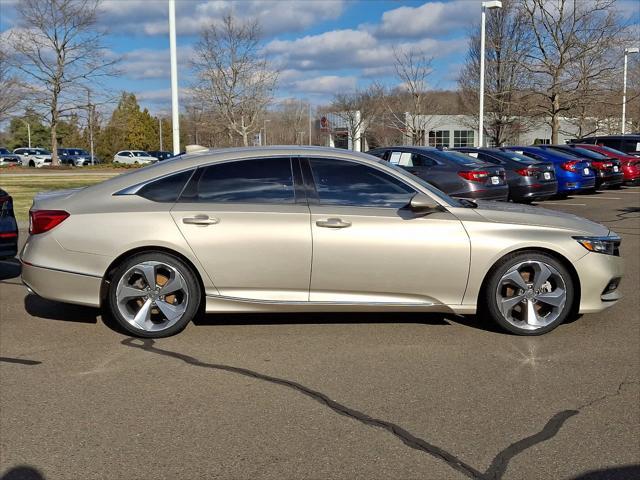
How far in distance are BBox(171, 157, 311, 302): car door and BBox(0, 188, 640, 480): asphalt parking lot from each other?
0.45m

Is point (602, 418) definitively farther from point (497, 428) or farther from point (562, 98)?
point (562, 98)

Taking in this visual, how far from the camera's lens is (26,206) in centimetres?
1631

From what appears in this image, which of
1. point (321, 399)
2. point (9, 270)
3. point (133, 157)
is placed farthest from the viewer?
point (133, 157)

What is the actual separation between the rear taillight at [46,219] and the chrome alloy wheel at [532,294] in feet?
11.8

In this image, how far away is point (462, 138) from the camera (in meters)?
68.5

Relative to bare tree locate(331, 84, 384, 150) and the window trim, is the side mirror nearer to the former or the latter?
the window trim

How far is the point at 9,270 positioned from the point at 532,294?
6547 millimetres

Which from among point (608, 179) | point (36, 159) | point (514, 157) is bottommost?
point (608, 179)

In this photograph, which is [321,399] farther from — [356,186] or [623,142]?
[623,142]

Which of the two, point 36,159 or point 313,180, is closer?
point 313,180

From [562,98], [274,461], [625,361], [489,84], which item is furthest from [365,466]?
[489,84]

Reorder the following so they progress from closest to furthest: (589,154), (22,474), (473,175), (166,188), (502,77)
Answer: (22,474), (166,188), (473,175), (589,154), (502,77)

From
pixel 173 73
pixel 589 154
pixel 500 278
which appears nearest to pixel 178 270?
pixel 500 278

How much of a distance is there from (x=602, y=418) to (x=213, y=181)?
3392mm
